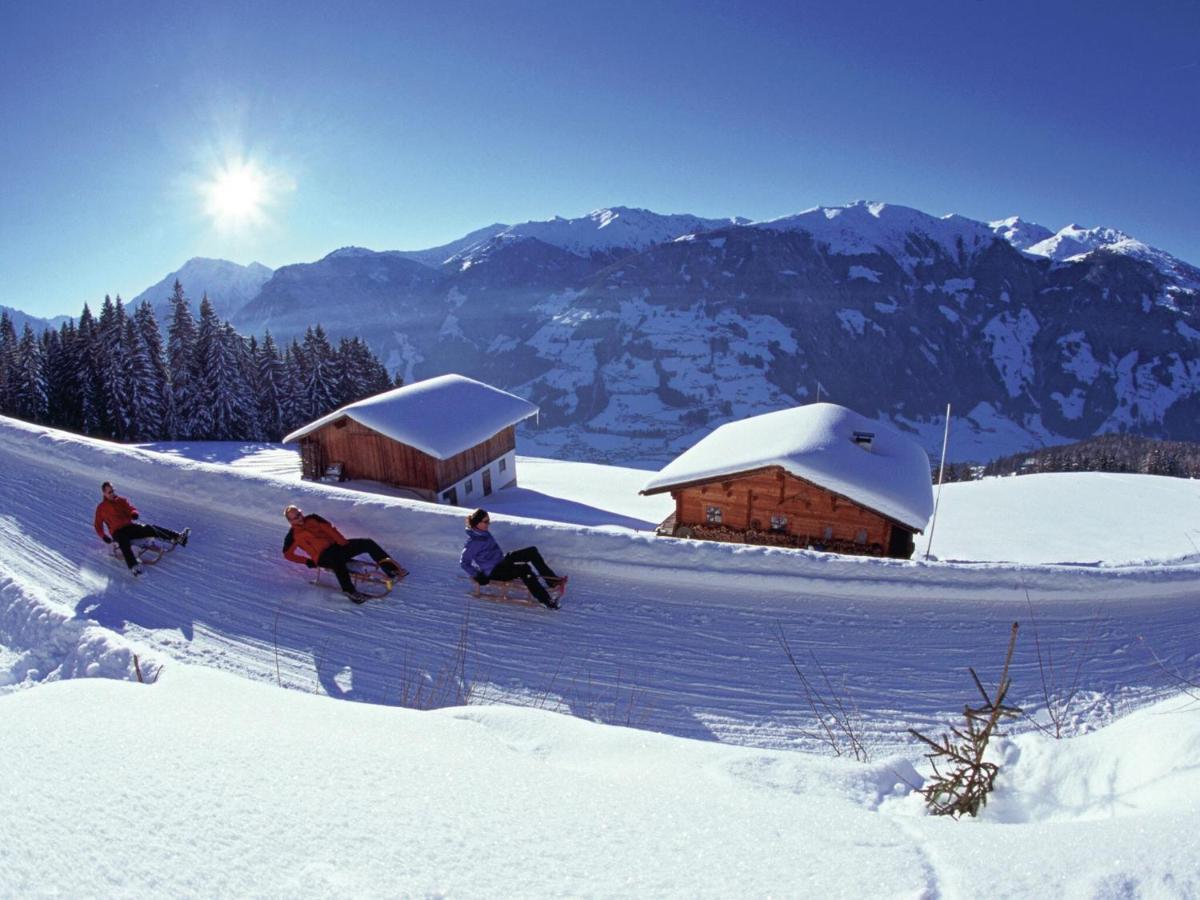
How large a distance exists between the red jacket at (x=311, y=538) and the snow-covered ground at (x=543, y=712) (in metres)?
0.62

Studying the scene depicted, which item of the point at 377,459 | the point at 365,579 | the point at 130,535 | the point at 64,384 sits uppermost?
the point at 64,384

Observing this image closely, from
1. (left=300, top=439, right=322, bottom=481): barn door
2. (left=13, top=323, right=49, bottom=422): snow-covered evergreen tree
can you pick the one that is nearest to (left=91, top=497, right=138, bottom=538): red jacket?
(left=300, top=439, right=322, bottom=481): barn door

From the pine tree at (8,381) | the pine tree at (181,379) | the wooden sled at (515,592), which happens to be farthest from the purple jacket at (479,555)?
the pine tree at (8,381)

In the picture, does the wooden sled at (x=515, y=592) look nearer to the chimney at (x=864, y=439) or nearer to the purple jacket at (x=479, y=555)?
the purple jacket at (x=479, y=555)

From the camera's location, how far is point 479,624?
7.62 m

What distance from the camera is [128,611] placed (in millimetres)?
7816

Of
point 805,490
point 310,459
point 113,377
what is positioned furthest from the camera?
point 113,377

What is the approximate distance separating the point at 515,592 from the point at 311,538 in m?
2.87

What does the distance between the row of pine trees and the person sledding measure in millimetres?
43111

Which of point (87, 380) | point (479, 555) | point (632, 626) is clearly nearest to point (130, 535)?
point (479, 555)

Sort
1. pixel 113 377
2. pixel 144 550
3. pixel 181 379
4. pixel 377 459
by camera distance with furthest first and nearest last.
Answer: pixel 181 379 → pixel 113 377 → pixel 377 459 → pixel 144 550

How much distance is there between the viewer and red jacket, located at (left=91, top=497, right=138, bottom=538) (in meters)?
8.70

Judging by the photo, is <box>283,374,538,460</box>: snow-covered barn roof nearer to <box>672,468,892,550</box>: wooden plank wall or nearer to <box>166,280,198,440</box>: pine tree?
<box>672,468,892,550</box>: wooden plank wall

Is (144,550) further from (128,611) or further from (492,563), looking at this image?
(492,563)
